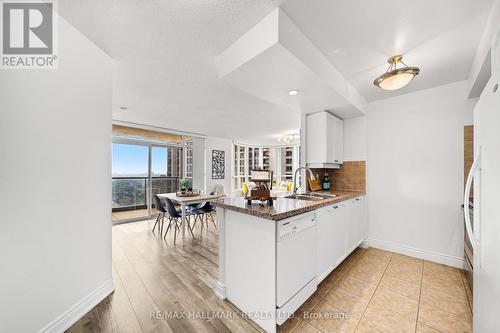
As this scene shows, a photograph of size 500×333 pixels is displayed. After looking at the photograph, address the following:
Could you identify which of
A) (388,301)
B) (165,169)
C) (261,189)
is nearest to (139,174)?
(165,169)

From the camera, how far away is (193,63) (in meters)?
1.98

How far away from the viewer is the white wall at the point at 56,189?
46.3 inches

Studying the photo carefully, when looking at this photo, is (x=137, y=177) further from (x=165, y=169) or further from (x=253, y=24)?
(x=253, y=24)

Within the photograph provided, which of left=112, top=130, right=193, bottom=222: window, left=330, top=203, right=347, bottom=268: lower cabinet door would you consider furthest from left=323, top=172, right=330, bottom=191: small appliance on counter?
left=112, top=130, right=193, bottom=222: window

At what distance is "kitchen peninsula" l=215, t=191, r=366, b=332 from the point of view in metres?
1.40

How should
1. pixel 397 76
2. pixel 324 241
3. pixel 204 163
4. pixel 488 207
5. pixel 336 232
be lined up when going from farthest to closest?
pixel 204 163
pixel 336 232
pixel 324 241
pixel 397 76
pixel 488 207

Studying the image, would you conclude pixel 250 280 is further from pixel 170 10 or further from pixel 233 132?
pixel 233 132

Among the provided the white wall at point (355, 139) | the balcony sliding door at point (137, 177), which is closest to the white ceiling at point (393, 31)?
the white wall at point (355, 139)

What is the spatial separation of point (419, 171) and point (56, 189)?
3.99m

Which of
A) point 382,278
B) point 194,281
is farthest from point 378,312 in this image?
point 194,281

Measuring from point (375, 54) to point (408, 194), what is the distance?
6.65 ft

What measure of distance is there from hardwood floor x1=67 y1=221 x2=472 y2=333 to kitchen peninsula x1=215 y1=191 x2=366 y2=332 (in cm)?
16

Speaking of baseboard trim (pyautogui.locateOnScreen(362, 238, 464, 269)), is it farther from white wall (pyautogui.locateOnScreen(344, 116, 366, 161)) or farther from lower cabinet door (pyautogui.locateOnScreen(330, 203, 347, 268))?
white wall (pyautogui.locateOnScreen(344, 116, 366, 161))

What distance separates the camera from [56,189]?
141 centimetres
